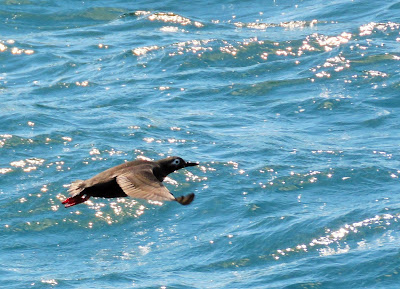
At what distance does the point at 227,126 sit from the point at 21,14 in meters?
9.35

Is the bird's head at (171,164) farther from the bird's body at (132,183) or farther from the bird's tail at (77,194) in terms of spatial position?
the bird's tail at (77,194)

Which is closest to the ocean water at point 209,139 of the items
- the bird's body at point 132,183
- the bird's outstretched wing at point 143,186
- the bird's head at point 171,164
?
the bird's head at point 171,164

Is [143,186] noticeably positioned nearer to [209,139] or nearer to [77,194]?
[77,194]

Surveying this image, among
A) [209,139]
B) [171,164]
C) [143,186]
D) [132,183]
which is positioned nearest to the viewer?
[143,186]

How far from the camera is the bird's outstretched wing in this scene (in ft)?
28.6

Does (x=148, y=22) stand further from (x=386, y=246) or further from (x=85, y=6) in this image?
(x=386, y=246)

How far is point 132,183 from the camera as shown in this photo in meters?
9.12

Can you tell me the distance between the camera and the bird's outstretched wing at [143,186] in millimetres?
8727

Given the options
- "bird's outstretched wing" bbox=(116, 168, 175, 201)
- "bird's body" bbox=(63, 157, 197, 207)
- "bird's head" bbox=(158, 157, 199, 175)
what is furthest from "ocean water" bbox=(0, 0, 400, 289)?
"bird's outstretched wing" bbox=(116, 168, 175, 201)

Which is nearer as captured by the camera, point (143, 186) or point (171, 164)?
point (143, 186)

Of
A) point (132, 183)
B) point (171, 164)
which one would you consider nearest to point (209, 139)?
point (171, 164)

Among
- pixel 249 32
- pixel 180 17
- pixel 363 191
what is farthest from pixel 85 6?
pixel 363 191

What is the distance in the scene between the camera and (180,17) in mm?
23469

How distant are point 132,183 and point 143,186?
160 millimetres
